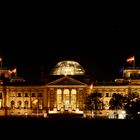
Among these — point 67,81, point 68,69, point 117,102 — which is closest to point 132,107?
point 117,102

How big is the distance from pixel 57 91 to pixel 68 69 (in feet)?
30.6

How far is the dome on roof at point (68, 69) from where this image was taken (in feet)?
543

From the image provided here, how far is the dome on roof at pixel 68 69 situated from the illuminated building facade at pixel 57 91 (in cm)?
323

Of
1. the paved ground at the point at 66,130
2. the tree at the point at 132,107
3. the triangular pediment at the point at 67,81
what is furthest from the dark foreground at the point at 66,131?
the triangular pediment at the point at 67,81

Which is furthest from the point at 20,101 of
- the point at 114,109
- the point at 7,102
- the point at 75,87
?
the point at 114,109

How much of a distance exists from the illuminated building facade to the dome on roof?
323 centimetres

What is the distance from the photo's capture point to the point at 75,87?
158625mm

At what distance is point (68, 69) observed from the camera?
165500 mm

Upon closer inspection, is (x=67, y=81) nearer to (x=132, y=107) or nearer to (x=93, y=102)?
(x=93, y=102)

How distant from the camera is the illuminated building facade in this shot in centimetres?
15638

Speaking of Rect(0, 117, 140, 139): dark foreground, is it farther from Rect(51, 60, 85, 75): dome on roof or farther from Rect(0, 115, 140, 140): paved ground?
Rect(51, 60, 85, 75): dome on roof

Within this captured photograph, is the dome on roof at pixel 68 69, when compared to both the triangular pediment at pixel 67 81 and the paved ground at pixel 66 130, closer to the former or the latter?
the triangular pediment at pixel 67 81

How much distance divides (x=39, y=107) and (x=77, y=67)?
18613 mm

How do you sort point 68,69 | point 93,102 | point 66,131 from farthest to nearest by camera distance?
point 68,69
point 93,102
point 66,131
